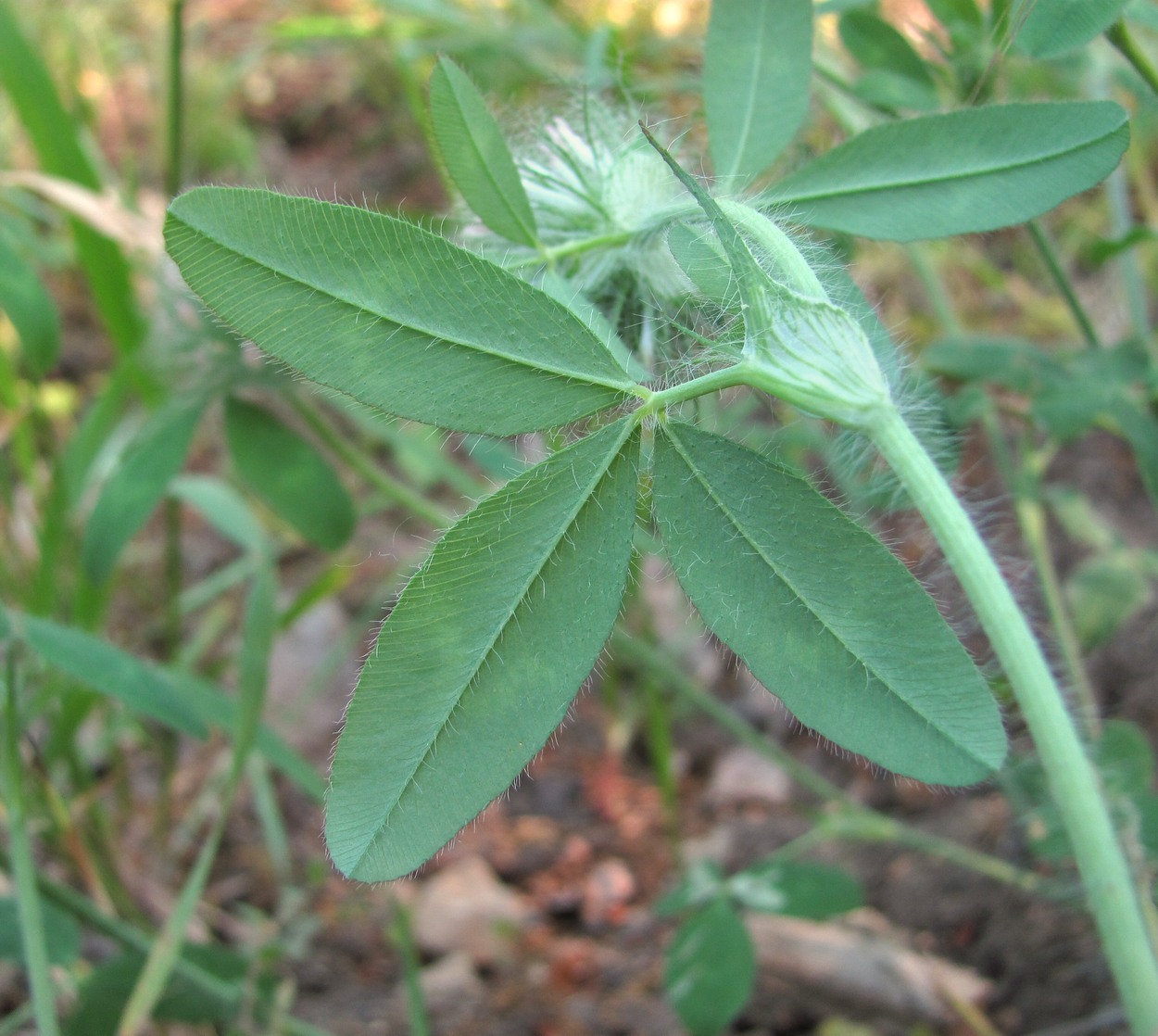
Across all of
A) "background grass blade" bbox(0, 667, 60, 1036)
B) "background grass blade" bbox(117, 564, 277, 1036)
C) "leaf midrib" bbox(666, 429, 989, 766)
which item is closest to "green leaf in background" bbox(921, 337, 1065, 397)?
"leaf midrib" bbox(666, 429, 989, 766)

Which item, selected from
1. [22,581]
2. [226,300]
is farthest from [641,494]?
[22,581]

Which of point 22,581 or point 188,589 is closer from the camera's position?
point 22,581

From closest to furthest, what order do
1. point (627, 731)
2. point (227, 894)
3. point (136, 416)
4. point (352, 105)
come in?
point (227, 894), point (627, 731), point (136, 416), point (352, 105)

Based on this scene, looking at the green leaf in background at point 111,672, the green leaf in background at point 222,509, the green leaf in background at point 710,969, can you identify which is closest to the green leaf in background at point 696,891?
the green leaf in background at point 710,969

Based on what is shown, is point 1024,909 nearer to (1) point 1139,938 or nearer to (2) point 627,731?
(2) point 627,731

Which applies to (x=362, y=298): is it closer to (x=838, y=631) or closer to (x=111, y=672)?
(x=838, y=631)

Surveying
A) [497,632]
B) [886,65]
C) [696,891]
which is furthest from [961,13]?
[696,891]
